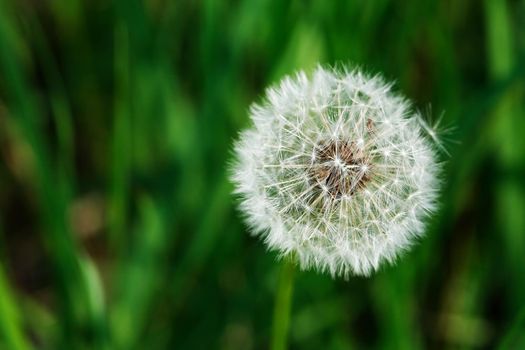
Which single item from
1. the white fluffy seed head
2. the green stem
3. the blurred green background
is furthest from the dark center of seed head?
the blurred green background

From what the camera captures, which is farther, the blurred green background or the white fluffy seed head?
the blurred green background

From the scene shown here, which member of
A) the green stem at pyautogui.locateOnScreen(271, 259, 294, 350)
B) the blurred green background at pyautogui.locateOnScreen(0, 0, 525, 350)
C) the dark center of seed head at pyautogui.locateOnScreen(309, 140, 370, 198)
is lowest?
the green stem at pyautogui.locateOnScreen(271, 259, 294, 350)

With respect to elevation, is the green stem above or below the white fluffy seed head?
below

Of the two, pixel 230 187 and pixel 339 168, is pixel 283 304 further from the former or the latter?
pixel 230 187

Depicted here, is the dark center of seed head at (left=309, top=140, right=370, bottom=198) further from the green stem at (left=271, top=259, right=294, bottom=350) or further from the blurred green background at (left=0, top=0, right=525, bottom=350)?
the blurred green background at (left=0, top=0, right=525, bottom=350)

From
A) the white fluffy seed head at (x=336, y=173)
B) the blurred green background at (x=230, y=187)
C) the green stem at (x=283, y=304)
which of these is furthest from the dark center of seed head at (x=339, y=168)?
the blurred green background at (x=230, y=187)

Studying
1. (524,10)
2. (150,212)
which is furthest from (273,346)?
(524,10)

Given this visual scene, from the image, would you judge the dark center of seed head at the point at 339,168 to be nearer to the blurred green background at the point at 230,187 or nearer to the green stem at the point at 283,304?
the green stem at the point at 283,304
